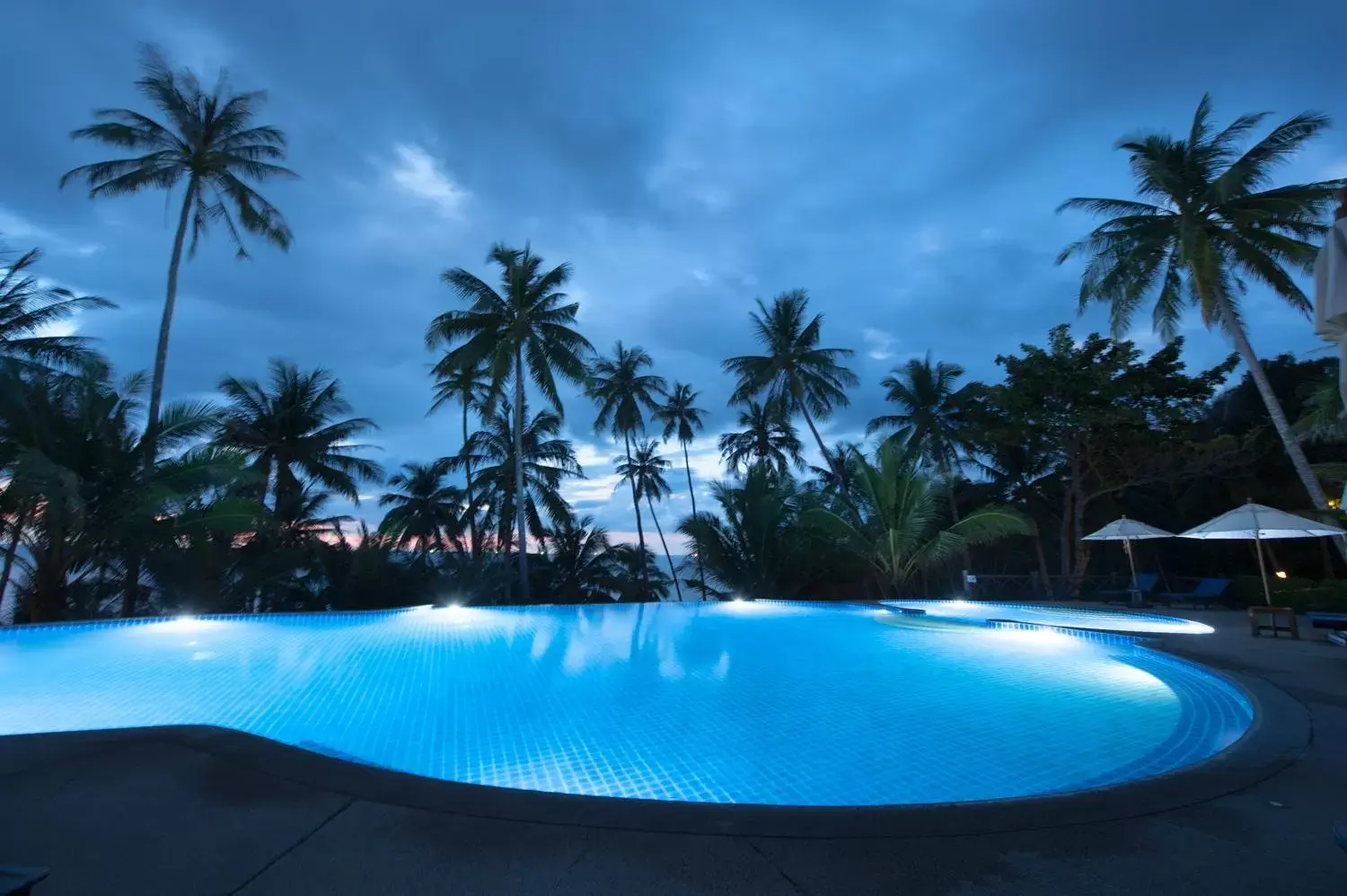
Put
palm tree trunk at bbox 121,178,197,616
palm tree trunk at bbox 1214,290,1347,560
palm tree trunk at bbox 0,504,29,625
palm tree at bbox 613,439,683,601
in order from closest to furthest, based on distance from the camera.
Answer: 1. palm tree trunk at bbox 0,504,29,625
2. palm tree trunk at bbox 121,178,197,616
3. palm tree trunk at bbox 1214,290,1347,560
4. palm tree at bbox 613,439,683,601

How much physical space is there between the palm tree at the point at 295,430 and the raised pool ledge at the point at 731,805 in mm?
15170

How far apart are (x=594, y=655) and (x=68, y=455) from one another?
970 cm

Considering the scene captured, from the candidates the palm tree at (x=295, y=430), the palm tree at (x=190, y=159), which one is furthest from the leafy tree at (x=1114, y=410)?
the palm tree at (x=190, y=159)

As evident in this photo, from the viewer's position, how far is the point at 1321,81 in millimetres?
10773

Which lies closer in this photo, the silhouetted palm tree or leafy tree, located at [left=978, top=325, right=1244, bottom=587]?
leafy tree, located at [left=978, top=325, right=1244, bottom=587]

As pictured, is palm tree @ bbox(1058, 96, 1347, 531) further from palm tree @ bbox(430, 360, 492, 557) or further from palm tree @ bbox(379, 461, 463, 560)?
palm tree @ bbox(379, 461, 463, 560)

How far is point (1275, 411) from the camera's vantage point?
11.4 m

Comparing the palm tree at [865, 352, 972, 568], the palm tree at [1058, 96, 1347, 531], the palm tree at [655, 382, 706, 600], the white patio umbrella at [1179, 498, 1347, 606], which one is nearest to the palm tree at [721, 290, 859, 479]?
the palm tree at [865, 352, 972, 568]

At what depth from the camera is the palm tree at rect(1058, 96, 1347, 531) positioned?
37.6 feet

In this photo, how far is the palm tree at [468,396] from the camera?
61.7 feet

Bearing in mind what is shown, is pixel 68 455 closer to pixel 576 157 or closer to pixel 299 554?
pixel 299 554

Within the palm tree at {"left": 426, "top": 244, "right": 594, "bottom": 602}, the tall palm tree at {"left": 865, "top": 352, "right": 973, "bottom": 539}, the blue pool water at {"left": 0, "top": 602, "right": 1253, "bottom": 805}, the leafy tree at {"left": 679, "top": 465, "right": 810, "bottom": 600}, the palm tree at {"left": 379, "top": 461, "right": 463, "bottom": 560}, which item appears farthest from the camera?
the tall palm tree at {"left": 865, "top": 352, "right": 973, "bottom": 539}

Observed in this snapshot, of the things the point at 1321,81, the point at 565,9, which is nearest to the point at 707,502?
the point at 565,9

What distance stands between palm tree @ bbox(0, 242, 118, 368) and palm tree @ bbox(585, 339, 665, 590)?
14.8m
